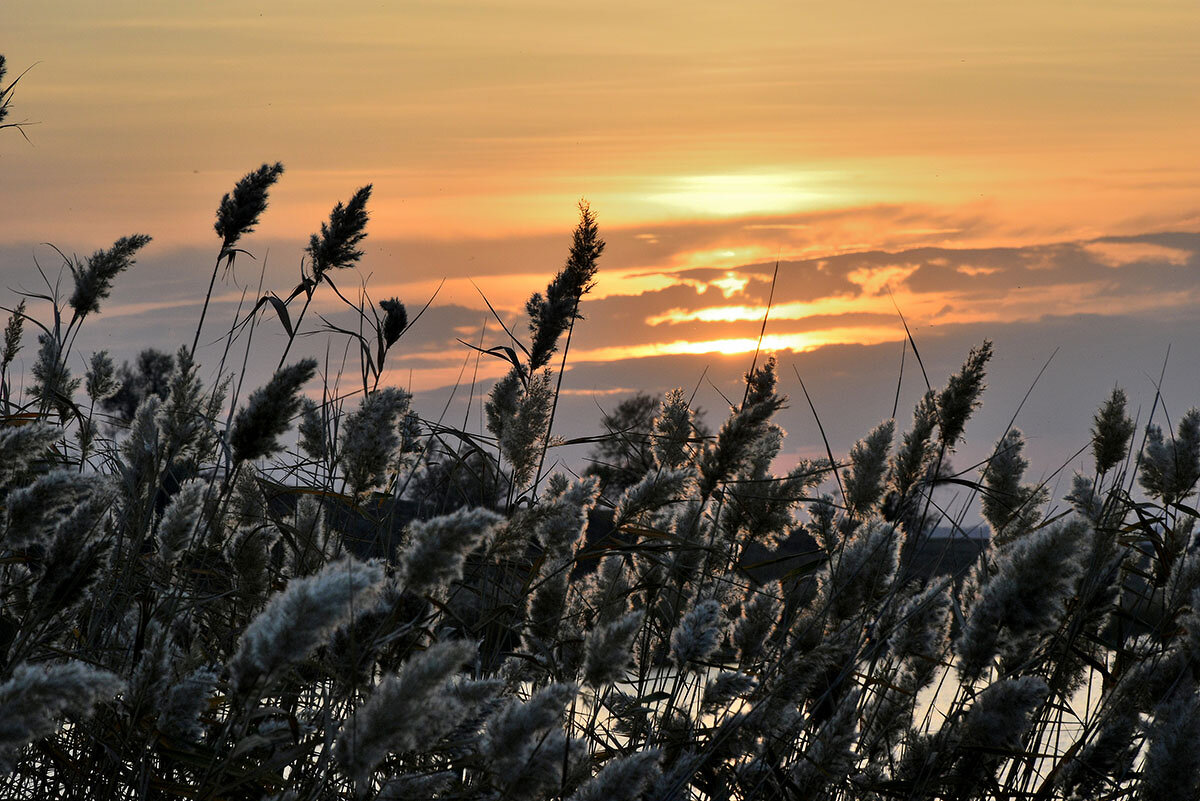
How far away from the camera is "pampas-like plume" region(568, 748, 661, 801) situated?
1.44 meters

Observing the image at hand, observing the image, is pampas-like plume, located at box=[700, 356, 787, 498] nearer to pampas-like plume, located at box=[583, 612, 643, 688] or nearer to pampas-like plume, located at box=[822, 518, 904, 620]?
pampas-like plume, located at box=[822, 518, 904, 620]

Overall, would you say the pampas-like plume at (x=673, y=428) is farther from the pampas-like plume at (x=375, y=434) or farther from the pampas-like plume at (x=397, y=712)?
the pampas-like plume at (x=397, y=712)

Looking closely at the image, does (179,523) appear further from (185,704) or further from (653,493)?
(653,493)

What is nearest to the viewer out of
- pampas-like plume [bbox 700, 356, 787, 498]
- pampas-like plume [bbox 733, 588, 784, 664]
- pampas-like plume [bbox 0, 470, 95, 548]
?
pampas-like plume [bbox 0, 470, 95, 548]

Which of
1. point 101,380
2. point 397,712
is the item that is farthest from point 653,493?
point 101,380

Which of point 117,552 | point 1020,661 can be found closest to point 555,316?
point 117,552

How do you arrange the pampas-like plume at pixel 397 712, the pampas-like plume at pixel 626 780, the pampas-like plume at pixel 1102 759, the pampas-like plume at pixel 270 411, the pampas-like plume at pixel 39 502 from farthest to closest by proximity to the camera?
the pampas-like plume at pixel 1102 759
the pampas-like plume at pixel 270 411
the pampas-like plume at pixel 39 502
the pampas-like plume at pixel 626 780
the pampas-like plume at pixel 397 712

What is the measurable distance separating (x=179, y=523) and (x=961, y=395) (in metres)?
2.15

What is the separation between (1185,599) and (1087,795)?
66cm

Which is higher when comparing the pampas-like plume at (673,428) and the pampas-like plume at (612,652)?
the pampas-like plume at (673,428)

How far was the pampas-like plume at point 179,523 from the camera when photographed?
2346 mm

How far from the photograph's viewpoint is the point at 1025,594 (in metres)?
2.13

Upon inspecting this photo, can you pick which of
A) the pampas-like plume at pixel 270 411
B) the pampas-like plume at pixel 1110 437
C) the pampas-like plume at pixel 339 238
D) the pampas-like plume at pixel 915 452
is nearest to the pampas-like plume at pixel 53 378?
the pampas-like plume at pixel 339 238

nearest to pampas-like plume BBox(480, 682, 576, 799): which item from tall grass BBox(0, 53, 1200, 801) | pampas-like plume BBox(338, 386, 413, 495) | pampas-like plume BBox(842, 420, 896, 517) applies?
tall grass BBox(0, 53, 1200, 801)
